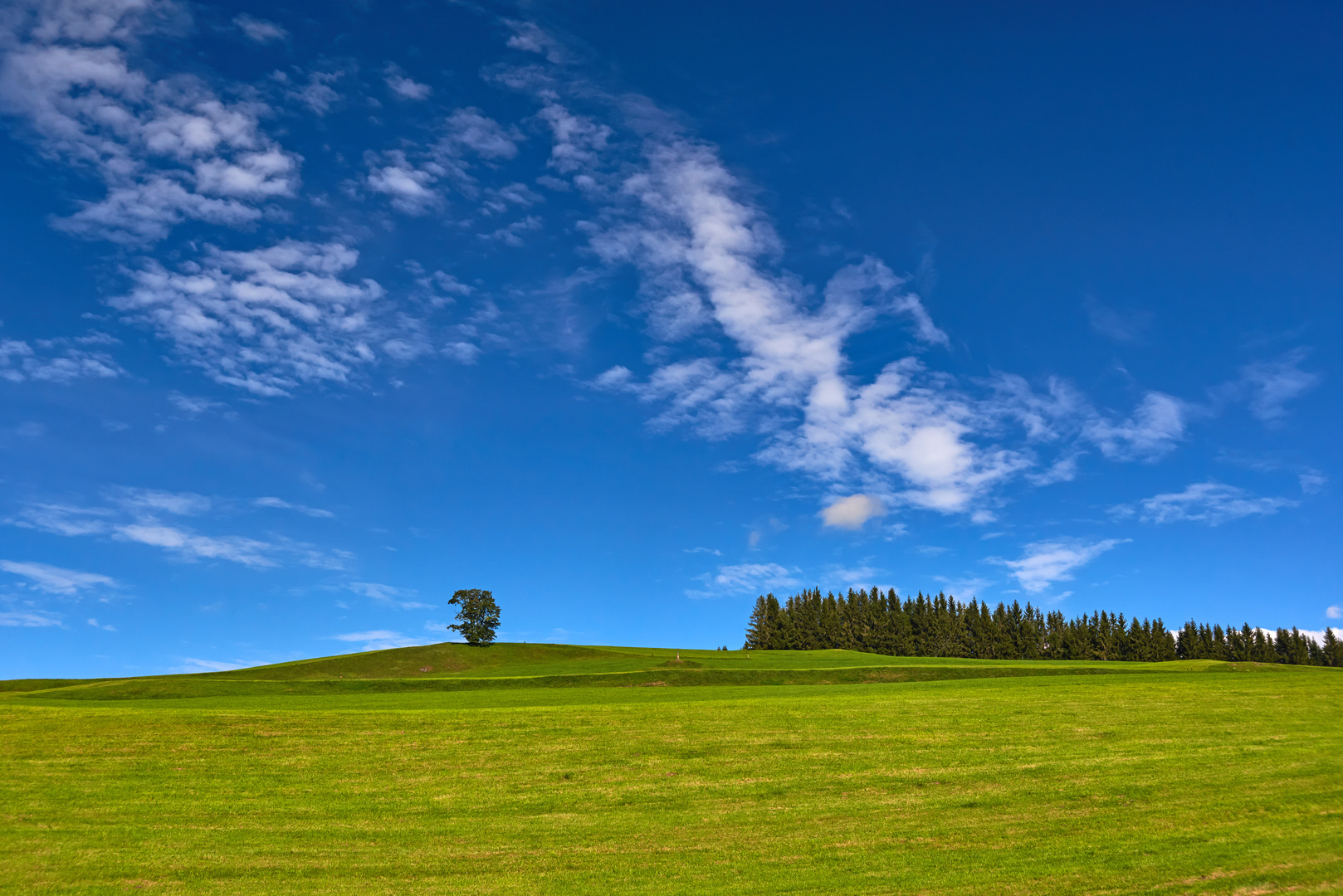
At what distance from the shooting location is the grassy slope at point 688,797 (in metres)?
16.6

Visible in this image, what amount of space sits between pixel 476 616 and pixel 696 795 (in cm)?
8190

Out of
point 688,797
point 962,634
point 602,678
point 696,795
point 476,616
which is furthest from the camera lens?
point 962,634

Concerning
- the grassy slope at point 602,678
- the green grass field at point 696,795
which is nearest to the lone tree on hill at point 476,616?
the grassy slope at point 602,678

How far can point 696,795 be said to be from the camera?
21.8m

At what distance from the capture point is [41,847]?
1814 centimetres

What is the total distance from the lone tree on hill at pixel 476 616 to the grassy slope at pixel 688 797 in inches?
2574

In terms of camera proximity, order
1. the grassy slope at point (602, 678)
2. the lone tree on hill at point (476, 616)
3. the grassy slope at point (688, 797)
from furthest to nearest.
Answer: the lone tree on hill at point (476, 616)
the grassy slope at point (602, 678)
the grassy slope at point (688, 797)

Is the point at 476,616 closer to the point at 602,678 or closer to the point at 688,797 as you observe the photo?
the point at 602,678

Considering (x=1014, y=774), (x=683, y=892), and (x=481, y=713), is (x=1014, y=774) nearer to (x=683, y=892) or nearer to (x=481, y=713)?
(x=683, y=892)

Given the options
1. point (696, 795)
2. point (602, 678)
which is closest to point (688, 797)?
point (696, 795)

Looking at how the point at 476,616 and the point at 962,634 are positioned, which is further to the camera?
the point at 962,634

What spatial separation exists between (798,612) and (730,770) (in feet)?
403

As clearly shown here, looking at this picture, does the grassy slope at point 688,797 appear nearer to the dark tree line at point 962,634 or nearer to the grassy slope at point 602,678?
the grassy slope at point 602,678

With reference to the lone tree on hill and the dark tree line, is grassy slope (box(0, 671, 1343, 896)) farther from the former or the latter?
the dark tree line
